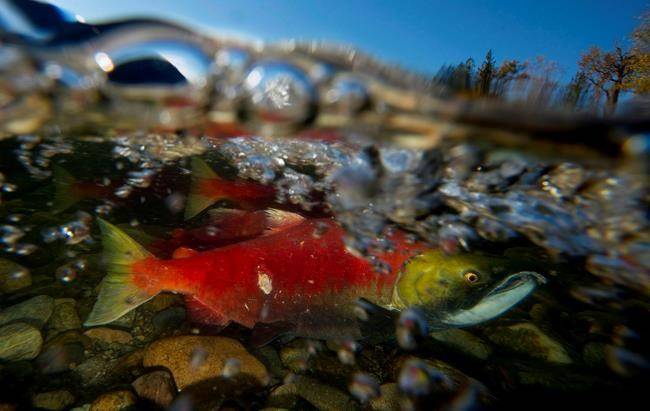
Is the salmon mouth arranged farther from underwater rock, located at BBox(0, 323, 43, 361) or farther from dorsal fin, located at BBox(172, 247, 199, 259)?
underwater rock, located at BBox(0, 323, 43, 361)

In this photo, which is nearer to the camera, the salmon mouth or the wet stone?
the salmon mouth

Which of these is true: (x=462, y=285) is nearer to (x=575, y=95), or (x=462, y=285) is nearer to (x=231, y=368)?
(x=575, y=95)

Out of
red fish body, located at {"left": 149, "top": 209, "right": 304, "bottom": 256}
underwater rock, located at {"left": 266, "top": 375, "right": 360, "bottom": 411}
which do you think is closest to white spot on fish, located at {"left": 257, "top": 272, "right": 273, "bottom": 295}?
red fish body, located at {"left": 149, "top": 209, "right": 304, "bottom": 256}

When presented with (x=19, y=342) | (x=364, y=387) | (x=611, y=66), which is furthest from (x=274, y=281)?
(x=611, y=66)

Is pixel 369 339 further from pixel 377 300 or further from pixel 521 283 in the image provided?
pixel 521 283

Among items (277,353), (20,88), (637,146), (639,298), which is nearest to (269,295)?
(277,353)

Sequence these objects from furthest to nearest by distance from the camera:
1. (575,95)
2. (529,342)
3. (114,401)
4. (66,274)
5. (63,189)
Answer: (66,274), (63,189), (529,342), (114,401), (575,95)
